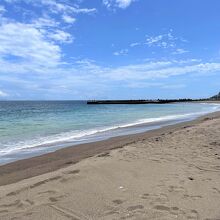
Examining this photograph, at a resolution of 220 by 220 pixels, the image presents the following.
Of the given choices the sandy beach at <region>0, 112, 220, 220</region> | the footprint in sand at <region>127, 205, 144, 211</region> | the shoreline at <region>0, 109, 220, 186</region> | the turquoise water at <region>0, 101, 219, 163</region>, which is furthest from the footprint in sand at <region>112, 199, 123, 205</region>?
the turquoise water at <region>0, 101, 219, 163</region>

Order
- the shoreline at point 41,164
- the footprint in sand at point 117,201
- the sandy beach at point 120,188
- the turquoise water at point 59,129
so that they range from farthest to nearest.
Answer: the turquoise water at point 59,129, the shoreline at point 41,164, the footprint in sand at point 117,201, the sandy beach at point 120,188

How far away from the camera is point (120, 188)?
5734mm

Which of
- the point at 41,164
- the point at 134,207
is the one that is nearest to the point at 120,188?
the point at 134,207

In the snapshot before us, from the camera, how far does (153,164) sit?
7676 millimetres

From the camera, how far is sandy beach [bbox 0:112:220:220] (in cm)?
466

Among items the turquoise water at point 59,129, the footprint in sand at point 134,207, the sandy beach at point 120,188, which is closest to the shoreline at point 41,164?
the sandy beach at point 120,188

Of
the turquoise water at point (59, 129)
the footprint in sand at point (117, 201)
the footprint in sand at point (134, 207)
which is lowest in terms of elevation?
the turquoise water at point (59, 129)

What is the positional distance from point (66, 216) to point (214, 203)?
2.25 metres

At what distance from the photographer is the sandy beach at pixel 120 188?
15.3 ft

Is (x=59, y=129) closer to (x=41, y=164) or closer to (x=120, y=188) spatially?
(x=41, y=164)

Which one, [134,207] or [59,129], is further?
[59,129]

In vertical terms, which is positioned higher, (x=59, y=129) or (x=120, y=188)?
(x=120, y=188)

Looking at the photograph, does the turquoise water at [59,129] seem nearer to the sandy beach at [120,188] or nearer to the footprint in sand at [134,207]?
the sandy beach at [120,188]

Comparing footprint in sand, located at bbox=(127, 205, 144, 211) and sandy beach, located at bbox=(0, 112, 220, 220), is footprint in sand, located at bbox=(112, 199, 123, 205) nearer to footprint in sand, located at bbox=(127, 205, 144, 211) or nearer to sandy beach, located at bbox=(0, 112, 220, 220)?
sandy beach, located at bbox=(0, 112, 220, 220)
